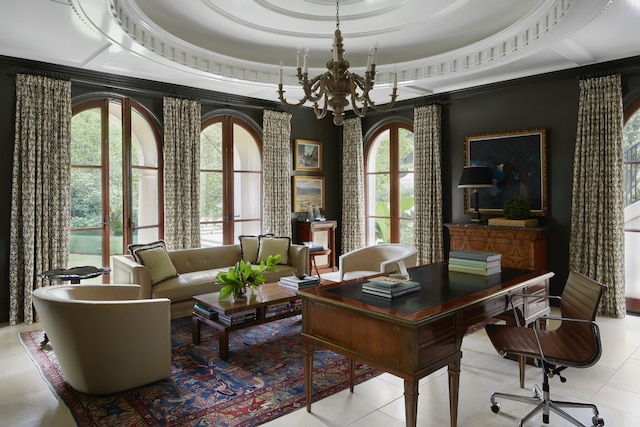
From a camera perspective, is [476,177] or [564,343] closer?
[564,343]

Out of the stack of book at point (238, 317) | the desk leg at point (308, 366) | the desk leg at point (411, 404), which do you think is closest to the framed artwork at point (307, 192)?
the stack of book at point (238, 317)

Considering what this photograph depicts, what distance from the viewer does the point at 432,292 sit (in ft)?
9.41

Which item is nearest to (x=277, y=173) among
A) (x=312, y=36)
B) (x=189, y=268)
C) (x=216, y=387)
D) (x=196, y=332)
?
(x=189, y=268)

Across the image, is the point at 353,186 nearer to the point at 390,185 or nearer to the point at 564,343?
the point at 390,185

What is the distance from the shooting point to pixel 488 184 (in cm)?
609

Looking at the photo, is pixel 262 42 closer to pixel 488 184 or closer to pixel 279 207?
pixel 279 207

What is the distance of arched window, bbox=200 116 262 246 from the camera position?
7.08 m

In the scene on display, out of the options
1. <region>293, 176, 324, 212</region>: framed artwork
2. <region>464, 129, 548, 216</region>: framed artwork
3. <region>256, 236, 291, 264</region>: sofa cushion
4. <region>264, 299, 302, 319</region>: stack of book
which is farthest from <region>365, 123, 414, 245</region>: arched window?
<region>264, 299, 302, 319</region>: stack of book

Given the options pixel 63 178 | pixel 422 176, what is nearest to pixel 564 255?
pixel 422 176

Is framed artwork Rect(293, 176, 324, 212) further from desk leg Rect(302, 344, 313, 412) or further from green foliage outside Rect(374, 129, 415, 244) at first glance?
desk leg Rect(302, 344, 313, 412)

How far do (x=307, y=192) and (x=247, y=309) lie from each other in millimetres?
4286

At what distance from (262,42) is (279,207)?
3.06m

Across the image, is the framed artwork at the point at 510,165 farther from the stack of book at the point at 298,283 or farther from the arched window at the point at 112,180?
the arched window at the point at 112,180

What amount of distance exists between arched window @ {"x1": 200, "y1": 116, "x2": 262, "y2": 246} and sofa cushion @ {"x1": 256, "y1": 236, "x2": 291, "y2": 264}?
106cm
